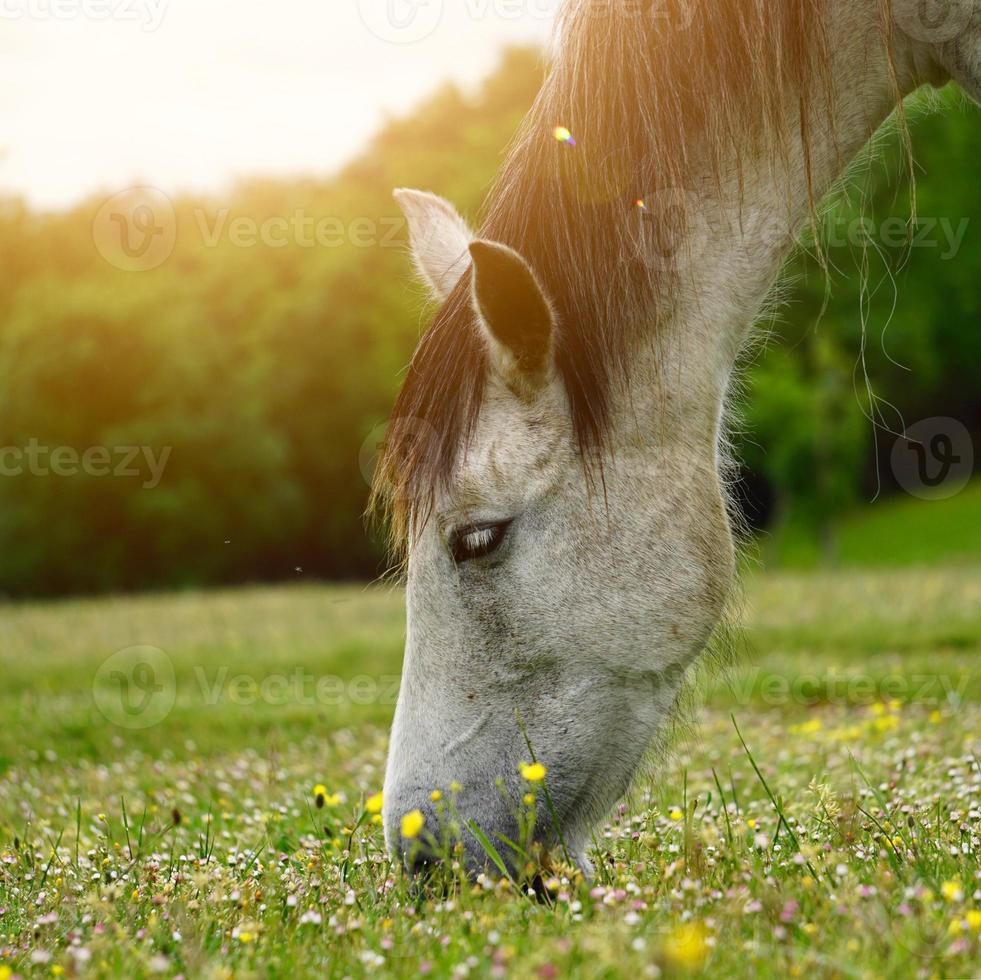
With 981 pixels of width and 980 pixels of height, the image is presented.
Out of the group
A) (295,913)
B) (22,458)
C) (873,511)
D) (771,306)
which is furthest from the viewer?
(873,511)

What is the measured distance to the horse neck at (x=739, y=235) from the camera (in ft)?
11.0

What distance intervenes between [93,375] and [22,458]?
151 inches

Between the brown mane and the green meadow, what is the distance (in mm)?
819

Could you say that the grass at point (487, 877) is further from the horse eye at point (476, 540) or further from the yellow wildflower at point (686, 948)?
the horse eye at point (476, 540)

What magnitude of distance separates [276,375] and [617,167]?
125 feet

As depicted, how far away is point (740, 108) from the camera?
335 centimetres

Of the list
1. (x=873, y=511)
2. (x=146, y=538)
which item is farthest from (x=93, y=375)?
(x=873, y=511)

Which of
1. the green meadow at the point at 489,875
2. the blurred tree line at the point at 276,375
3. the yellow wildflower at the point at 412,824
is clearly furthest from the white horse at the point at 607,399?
the blurred tree line at the point at 276,375

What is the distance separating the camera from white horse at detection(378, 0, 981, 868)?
10.7ft

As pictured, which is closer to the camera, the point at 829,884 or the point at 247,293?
the point at 829,884

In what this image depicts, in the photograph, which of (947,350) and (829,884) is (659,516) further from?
(947,350)

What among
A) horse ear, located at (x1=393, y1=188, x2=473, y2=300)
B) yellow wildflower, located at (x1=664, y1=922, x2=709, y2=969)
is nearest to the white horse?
horse ear, located at (x1=393, y1=188, x2=473, y2=300)

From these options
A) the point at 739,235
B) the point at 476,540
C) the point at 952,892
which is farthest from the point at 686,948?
the point at 739,235

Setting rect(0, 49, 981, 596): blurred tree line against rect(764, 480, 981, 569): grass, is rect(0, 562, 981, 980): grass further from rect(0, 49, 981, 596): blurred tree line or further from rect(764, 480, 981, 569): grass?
rect(764, 480, 981, 569): grass
